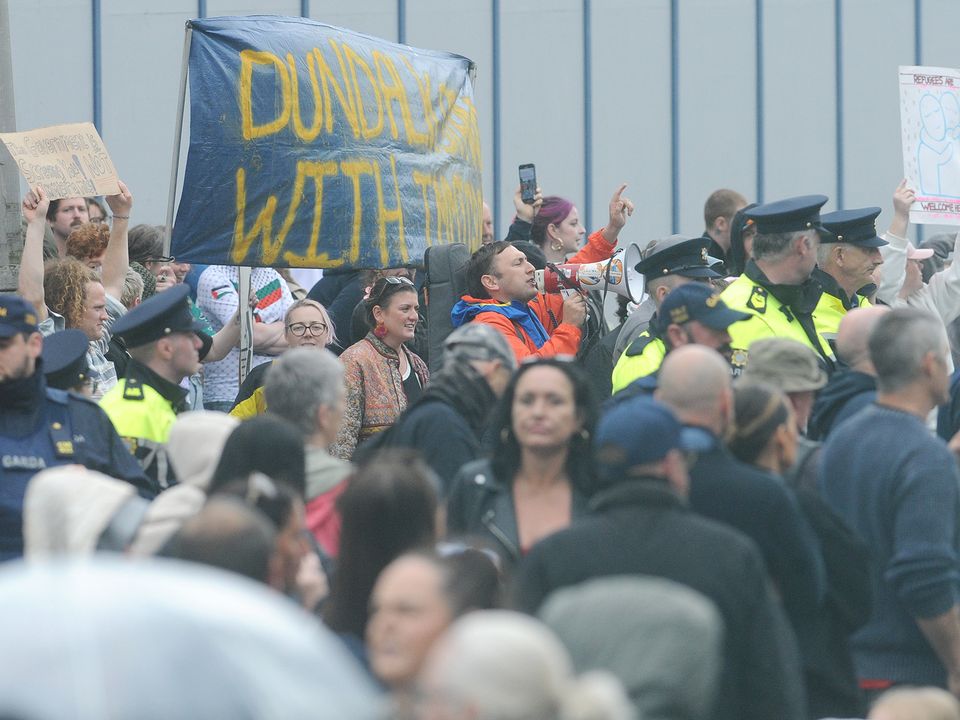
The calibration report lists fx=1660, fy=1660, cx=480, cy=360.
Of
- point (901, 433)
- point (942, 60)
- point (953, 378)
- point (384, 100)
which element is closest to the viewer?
point (901, 433)

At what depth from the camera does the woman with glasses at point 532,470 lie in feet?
14.8

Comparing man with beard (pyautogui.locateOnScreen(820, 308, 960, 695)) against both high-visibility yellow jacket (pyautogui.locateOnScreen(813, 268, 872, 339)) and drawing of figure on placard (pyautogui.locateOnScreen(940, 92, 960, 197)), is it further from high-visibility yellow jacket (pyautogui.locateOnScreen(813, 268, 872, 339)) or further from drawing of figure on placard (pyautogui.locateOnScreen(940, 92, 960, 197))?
drawing of figure on placard (pyautogui.locateOnScreen(940, 92, 960, 197))

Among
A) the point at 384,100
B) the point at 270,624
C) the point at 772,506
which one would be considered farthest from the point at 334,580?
the point at 384,100

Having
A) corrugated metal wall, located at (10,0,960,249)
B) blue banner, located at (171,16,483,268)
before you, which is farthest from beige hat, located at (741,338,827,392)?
corrugated metal wall, located at (10,0,960,249)

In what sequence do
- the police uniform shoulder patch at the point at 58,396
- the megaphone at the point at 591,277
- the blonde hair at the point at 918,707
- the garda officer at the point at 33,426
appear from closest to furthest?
the blonde hair at the point at 918,707
the garda officer at the point at 33,426
the police uniform shoulder patch at the point at 58,396
the megaphone at the point at 591,277

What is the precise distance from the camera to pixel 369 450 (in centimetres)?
528

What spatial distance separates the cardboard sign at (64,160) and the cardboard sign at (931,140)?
152 inches

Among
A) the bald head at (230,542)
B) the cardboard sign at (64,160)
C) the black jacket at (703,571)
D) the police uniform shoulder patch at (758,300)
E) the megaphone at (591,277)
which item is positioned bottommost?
the black jacket at (703,571)

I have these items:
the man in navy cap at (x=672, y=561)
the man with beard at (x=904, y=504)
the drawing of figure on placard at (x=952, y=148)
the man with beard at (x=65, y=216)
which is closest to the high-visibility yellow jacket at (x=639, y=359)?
the man with beard at (x=904, y=504)

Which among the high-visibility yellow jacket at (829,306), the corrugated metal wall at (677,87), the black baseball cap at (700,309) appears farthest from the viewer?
the corrugated metal wall at (677,87)

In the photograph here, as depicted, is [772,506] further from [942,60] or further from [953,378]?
[942,60]

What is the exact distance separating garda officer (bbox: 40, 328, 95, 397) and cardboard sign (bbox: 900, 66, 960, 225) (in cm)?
420

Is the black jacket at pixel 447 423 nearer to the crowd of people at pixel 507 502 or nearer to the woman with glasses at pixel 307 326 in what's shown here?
the crowd of people at pixel 507 502

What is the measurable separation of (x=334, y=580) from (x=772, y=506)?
1.07 m
